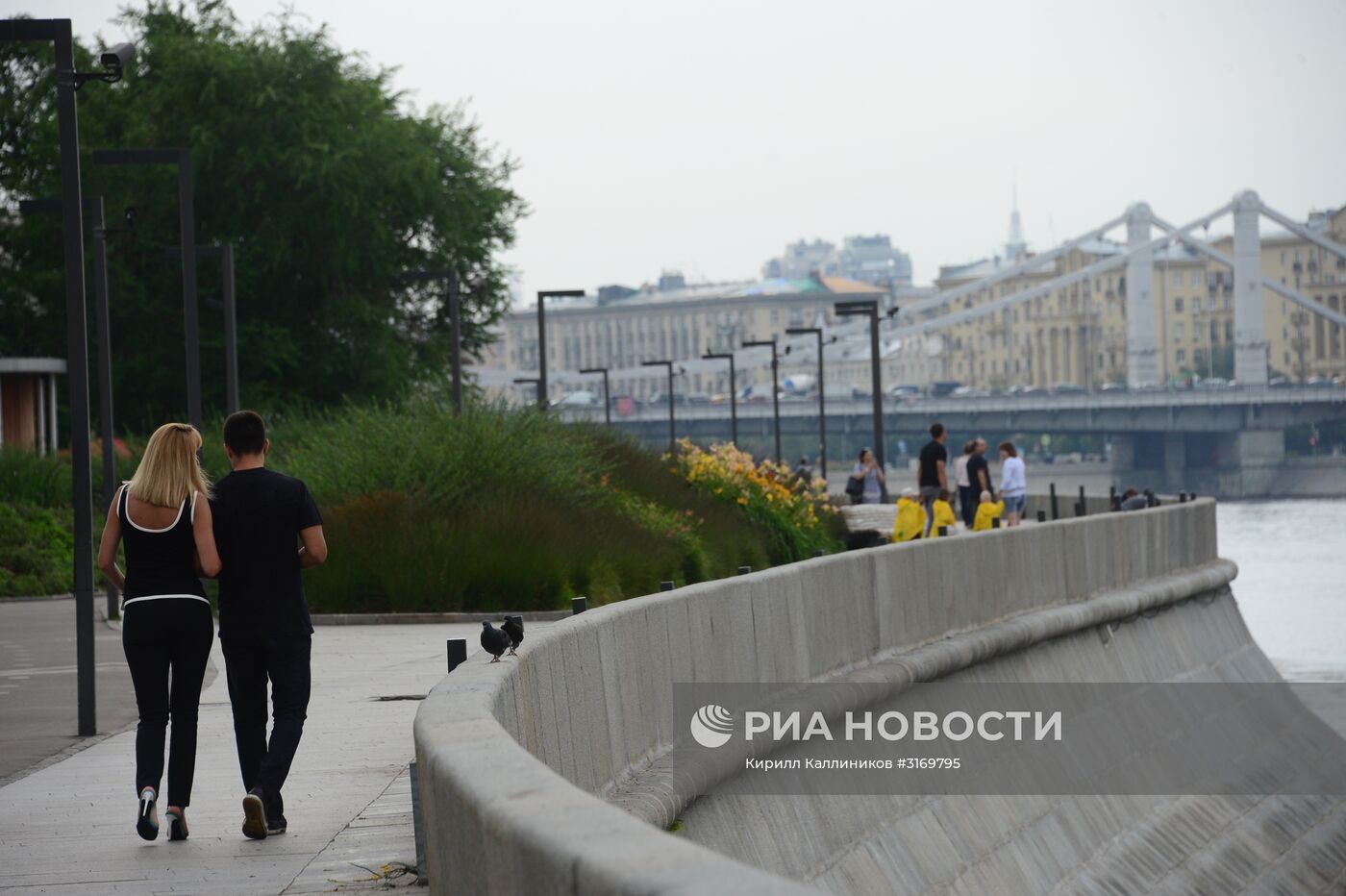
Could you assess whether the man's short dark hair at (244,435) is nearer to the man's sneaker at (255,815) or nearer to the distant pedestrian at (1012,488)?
the man's sneaker at (255,815)

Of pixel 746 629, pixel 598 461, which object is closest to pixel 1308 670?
pixel 598 461

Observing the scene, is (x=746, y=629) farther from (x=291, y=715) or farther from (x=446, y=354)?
(x=446, y=354)

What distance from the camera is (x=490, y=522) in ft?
59.7

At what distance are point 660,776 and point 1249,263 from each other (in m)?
112

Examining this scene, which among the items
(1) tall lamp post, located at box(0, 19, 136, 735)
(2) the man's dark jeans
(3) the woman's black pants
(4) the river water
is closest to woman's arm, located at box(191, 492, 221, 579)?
(3) the woman's black pants

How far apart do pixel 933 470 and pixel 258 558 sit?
18.9 metres

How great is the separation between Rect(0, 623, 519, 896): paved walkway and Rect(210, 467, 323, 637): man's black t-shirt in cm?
74

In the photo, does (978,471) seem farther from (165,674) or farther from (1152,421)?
(1152,421)

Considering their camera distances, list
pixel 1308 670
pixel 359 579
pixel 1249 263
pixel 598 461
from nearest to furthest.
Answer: pixel 359 579, pixel 598 461, pixel 1308 670, pixel 1249 263

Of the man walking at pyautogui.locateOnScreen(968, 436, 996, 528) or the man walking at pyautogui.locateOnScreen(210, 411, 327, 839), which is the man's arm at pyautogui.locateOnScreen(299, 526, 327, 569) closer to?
the man walking at pyautogui.locateOnScreen(210, 411, 327, 839)

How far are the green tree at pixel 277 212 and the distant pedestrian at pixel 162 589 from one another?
36711mm

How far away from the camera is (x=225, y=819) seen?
7.46 meters

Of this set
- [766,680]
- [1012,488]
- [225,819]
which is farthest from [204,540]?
[1012,488]

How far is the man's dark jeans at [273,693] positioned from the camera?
695 cm
